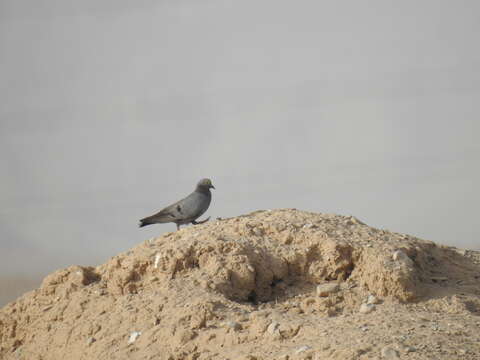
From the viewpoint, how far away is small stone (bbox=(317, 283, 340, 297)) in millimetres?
7871

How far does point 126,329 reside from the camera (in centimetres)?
793

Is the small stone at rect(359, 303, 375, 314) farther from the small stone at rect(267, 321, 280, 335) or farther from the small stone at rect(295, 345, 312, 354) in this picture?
the small stone at rect(295, 345, 312, 354)

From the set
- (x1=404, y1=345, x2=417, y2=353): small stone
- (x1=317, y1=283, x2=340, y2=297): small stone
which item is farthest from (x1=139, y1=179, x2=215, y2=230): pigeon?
(x1=404, y1=345, x2=417, y2=353): small stone

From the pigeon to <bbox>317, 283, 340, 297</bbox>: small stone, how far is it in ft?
12.8

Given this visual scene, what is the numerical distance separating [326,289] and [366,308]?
55cm

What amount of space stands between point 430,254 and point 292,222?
1.81 meters

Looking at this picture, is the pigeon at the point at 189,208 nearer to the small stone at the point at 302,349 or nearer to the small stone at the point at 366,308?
the small stone at the point at 366,308

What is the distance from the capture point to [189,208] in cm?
1167

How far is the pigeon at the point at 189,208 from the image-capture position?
38.3 feet

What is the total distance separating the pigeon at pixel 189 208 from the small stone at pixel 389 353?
5598mm

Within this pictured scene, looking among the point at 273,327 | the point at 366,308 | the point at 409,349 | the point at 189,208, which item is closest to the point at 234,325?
the point at 273,327

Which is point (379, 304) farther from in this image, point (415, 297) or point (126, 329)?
point (126, 329)

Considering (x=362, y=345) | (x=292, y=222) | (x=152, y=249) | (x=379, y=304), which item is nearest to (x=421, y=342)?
(x=362, y=345)

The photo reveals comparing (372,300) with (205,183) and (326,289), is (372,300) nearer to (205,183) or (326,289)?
(326,289)
